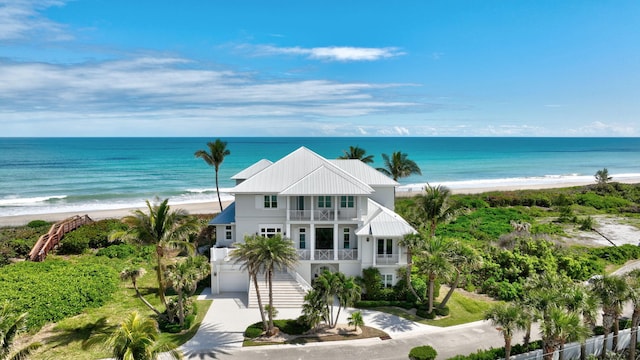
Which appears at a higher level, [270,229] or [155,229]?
[155,229]

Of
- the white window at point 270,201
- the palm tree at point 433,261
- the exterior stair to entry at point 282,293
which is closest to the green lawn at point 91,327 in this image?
the exterior stair to entry at point 282,293

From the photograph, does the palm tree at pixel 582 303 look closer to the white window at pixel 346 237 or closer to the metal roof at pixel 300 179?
the metal roof at pixel 300 179

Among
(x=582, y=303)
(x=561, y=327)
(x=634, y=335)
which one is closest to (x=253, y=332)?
(x=561, y=327)

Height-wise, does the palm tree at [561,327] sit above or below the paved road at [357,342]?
above

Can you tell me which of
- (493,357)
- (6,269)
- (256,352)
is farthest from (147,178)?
(493,357)

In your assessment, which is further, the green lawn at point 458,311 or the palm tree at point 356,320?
the green lawn at point 458,311

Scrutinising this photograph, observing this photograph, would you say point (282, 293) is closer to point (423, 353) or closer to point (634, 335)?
point (423, 353)

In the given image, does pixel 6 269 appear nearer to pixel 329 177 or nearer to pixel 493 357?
pixel 329 177

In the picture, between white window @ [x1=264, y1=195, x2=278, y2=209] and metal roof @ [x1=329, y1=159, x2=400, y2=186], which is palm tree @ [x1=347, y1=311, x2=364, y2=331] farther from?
metal roof @ [x1=329, y1=159, x2=400, y2=186]

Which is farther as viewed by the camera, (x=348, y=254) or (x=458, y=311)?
(x=348, y=254)
